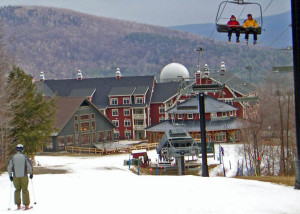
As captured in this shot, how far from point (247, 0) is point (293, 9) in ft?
8.17

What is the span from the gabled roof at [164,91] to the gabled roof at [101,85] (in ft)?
4.37

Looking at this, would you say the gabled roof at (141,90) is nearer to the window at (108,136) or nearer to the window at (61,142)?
the window at (108,136)

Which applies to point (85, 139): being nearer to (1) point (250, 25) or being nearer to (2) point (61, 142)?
(2) point (61, 142)

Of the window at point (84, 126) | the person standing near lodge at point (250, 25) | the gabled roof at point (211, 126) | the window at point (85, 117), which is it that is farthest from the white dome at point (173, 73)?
the person standing near lodge at point (250, 25)

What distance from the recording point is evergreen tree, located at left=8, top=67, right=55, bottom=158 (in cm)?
3167

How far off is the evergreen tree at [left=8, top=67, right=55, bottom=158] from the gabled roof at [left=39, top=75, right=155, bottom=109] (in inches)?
2072

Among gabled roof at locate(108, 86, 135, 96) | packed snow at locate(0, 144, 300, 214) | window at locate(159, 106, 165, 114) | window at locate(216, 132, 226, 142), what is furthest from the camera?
window at locate(159, 106, 165, 114)

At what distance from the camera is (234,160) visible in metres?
46.3

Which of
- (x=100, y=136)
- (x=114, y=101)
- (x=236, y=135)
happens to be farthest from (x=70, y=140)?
(x=114, y=101)

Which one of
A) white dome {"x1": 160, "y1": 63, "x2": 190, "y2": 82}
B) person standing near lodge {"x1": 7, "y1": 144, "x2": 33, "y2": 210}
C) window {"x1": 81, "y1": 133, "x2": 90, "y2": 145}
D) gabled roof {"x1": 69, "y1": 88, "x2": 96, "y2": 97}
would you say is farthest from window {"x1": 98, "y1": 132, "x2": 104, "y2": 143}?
person standing near lodge {"x1": 7, "y1": 144, "x2": 33, "y2": 210}

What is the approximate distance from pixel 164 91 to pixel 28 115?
55803 millimetres

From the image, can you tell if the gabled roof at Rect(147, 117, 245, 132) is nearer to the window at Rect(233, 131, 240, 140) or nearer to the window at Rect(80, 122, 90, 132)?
the window at Rect(233, 131, 240, 140)

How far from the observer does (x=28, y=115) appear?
109 ft

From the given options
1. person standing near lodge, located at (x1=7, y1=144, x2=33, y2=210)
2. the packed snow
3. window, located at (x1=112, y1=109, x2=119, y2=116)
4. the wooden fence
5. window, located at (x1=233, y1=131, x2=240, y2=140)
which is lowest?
the wooden fence
